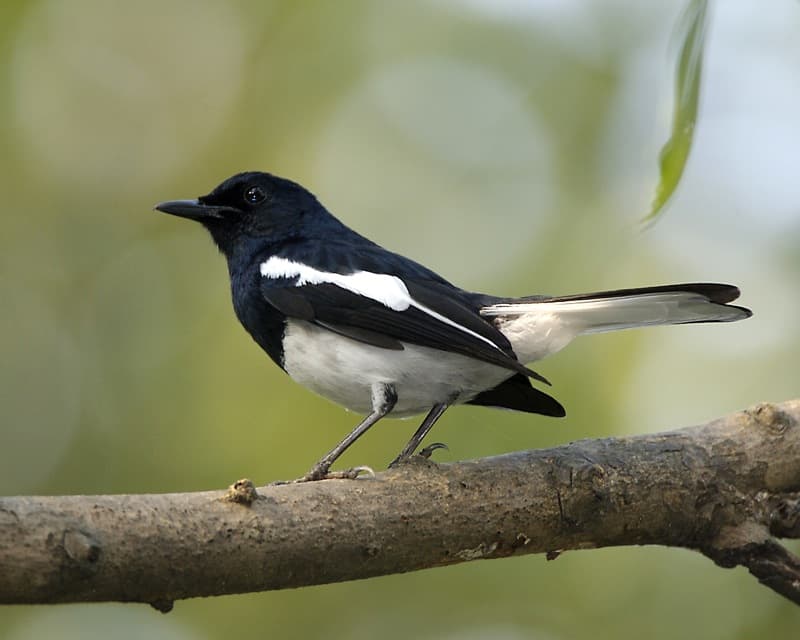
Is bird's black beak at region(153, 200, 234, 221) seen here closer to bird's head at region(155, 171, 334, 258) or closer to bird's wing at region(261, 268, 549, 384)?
bird's head at region(155, 171, 334, 258)

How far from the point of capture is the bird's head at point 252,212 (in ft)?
14.9

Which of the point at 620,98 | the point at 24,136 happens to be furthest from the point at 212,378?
the point at 620,98

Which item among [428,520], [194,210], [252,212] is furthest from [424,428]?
[194,210]

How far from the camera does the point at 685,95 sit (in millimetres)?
1606

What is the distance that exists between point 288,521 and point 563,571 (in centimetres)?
303

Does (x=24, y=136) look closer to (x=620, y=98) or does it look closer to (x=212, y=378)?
(x=212, y=378)

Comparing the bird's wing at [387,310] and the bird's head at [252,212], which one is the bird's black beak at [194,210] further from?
the bird's wing at [387,310]

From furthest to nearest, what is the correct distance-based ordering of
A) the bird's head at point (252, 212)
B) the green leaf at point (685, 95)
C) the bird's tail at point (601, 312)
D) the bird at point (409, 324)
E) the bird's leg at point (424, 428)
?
the bird's head at point (252, 212)
the bird's leg at point (424, 428)
the bird at point (409, 324)
the bird's tail at point (601, 312)
the green leaf at point (685, 95)

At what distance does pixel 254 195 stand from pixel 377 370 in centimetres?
123

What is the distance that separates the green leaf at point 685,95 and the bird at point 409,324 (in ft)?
5.76

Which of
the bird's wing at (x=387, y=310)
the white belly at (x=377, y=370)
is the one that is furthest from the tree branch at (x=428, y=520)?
the white belly at (x=377, y=370)

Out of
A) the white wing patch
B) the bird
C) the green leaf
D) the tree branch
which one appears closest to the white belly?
the bird

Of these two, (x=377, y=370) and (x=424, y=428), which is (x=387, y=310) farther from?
(x=424, y=428)

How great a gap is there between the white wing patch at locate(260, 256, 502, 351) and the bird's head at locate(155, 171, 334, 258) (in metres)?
0.29
